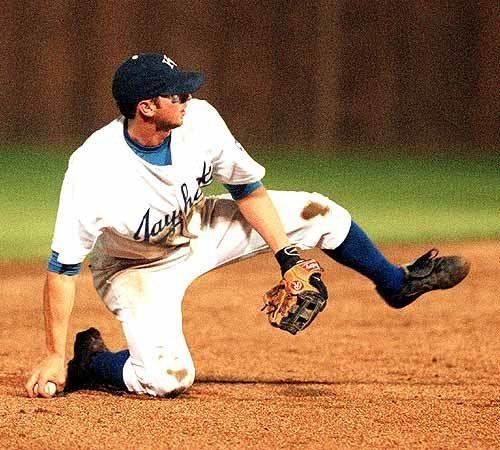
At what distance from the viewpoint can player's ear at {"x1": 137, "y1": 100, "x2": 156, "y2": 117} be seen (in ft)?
14.9

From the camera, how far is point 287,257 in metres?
4.79

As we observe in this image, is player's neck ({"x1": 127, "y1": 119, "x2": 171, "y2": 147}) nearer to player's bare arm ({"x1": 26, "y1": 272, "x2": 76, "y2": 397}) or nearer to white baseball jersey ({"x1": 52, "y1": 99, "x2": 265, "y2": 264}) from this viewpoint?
white baseball jersey ({"x1": 52, "y1": 99, "x2": 265, "y2": 264})

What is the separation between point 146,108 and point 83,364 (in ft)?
3.92

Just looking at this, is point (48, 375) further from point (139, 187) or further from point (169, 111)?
point (169, 111)

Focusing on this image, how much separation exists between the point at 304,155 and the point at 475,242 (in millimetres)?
5626

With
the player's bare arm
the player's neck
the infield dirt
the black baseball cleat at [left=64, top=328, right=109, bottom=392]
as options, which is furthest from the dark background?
the player's bare arm

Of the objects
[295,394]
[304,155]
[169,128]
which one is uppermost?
[169,128]

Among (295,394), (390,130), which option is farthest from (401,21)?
(295,394)

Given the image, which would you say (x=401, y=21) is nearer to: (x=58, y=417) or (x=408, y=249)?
(x=408, y=249)

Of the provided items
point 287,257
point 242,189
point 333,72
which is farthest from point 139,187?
point 333,72

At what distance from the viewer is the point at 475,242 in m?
9.30

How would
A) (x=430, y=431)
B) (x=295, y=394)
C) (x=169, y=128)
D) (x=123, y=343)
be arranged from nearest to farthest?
(x=430, y=431)
(x=169, y=128)
(x=295, y=394)
(x=123, y=343)

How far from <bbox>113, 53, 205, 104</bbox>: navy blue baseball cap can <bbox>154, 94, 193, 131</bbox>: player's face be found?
27 millimetres

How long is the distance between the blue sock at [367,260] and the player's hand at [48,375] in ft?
4.42
